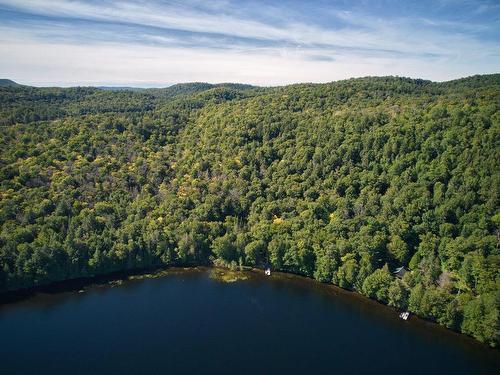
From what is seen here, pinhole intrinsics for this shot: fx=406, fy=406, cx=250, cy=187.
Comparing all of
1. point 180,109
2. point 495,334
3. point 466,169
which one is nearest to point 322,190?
point 466,169

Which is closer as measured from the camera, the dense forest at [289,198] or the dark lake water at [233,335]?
the dark lake water at [233,335]

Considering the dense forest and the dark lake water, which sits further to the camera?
the dense forest

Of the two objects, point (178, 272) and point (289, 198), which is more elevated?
point (289, 198)

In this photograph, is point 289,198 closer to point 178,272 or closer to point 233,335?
point 178,272

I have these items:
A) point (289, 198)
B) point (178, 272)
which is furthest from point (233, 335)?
point (289, 198)

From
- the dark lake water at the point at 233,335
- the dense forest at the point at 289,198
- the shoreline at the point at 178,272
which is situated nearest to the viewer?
the dark lake water at the point at 233,335

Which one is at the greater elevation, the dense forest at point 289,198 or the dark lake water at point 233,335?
the dense forest at point 289,198
